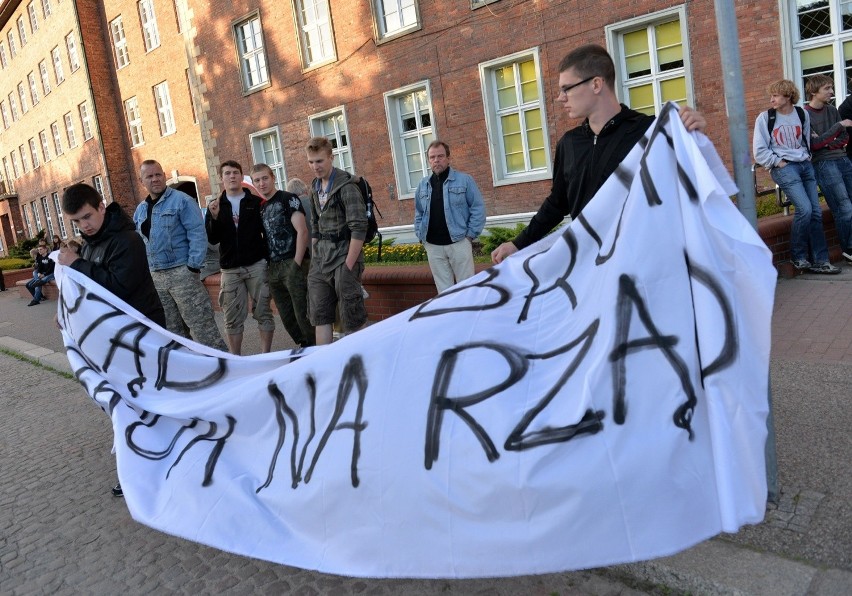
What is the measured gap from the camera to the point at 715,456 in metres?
2.42

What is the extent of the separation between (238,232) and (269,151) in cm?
1557

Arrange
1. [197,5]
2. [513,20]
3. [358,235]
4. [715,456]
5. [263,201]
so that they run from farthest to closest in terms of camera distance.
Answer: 1. [197,5]
2. [513,20]
3. [263,201]
4. [358,235]
5. [715,456]

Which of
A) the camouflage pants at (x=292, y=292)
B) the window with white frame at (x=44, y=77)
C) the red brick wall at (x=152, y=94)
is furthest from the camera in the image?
Answer: the window with white frame at (x=44, y=77)

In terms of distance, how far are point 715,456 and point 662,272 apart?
69cm

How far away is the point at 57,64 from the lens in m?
35.9

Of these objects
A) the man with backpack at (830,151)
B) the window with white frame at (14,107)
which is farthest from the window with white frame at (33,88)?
the man with backpack at (830,151)

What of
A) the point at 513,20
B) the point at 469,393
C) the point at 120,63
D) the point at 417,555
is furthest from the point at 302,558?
the point at 120,63

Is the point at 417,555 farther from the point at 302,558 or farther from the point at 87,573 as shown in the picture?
the point at 87,573

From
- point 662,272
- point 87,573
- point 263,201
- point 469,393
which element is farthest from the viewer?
point 263,201

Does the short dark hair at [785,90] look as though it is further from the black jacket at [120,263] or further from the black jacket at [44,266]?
the black jacket at [44,266]

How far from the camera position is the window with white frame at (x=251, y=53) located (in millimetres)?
20672

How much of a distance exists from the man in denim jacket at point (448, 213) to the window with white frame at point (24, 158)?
45.1 m

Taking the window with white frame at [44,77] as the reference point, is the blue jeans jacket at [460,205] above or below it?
below

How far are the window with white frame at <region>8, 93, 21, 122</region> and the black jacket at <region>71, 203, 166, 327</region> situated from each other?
155 ft
